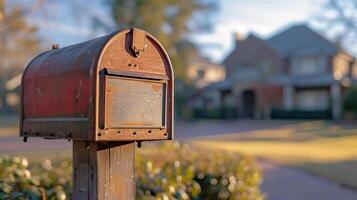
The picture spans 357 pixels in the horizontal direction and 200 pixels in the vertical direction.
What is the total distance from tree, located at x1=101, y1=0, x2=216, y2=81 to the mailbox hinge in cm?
2657

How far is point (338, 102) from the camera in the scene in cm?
3328

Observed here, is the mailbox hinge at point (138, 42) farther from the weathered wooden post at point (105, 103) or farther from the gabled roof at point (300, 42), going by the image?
the gabled roof at point (300, 42)

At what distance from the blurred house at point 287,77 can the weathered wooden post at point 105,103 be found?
107ft

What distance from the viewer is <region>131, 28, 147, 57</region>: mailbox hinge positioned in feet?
8.23

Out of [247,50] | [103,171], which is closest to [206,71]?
[247,50]

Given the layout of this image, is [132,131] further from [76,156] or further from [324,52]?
[324,52]

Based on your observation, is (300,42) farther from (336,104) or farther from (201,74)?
(201,74)

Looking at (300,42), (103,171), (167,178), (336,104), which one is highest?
(300,42)

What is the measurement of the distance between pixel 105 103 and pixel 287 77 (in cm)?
3772

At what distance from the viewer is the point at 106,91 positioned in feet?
7.74

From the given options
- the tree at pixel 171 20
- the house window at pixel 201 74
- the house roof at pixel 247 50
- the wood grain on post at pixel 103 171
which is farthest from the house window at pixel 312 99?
the wood grain on post at pixel 103 171

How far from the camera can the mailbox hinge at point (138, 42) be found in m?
2.51

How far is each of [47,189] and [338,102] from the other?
32035 millimetres

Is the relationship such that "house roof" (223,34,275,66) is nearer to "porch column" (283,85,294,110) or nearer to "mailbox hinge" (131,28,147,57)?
"porch column" (283,85,294,110)
